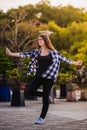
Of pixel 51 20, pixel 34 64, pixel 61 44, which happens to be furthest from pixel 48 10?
pixel 34 64

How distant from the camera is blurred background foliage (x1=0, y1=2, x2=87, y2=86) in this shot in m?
38.4

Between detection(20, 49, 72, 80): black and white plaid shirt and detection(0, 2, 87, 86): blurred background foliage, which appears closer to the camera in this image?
detection(20, 49, 72, 80): black and white plaid shirt

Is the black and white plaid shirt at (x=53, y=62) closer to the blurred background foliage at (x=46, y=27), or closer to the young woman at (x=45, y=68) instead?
the young woman at (x=45, y=68)

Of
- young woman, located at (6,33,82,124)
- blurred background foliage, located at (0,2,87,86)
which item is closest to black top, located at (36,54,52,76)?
young woman, located at (6,33,82,124)

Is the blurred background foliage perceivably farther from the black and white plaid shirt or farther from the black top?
the black top

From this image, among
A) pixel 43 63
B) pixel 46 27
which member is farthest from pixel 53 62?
pixel 46 27

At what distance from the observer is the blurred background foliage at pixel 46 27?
126 feet

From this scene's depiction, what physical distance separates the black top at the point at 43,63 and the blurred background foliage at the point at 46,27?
71.5ft

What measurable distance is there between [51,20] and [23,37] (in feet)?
34.5

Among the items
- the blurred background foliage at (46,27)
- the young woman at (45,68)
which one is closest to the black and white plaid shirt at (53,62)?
the young woman at (45,68)

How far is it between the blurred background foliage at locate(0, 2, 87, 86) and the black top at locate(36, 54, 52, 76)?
2179 cm

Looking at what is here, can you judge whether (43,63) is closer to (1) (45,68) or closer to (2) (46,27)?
(1) (45,68)

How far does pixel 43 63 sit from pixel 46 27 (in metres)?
39.3

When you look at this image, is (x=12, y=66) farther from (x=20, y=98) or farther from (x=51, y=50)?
(x=51, y=50)
